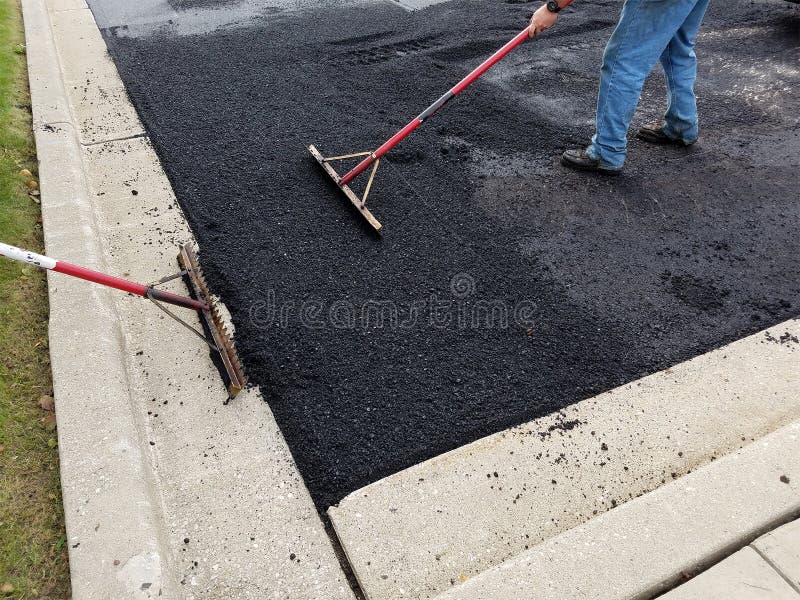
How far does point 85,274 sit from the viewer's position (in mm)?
2012

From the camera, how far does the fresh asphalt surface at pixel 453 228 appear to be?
94.5 inches

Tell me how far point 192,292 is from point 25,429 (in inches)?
36.5

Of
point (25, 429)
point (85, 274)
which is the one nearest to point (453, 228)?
point (85, 274)

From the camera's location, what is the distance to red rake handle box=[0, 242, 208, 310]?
1835 millimetres

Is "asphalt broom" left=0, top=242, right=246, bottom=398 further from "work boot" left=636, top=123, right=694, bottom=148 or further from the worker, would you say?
"work boot" left=636, top=123, right=694, bottom=148

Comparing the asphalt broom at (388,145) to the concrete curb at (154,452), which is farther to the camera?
the asphalt broom at (388,145)

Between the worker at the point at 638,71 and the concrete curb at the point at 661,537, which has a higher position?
the worker at the point at 638,71

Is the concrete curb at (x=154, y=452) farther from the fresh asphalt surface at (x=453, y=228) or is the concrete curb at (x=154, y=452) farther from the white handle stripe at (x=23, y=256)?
the white handle stripe at (x=23, y=256)

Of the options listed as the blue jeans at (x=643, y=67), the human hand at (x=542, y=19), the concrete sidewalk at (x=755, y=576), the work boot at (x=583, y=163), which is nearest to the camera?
the concrete sidewalk at (x=755, y=576)

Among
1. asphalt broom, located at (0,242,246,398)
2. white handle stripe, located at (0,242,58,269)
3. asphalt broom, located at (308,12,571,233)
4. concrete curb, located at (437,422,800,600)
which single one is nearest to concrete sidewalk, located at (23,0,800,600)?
concrete curb, located at (437,422,800,600)

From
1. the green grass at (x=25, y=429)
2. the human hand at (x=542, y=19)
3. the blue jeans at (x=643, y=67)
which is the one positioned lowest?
the green grass at (x=25, y=429)

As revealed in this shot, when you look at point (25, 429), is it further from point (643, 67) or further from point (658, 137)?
point (658, 137)

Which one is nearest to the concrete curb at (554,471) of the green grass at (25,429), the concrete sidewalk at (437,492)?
the concrete sidewalk at (437,492)

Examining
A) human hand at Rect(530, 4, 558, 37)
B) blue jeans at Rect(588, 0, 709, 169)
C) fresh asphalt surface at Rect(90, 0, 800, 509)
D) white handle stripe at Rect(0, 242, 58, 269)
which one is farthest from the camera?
blue jeans at Rect(588, 0, 709, 169)
